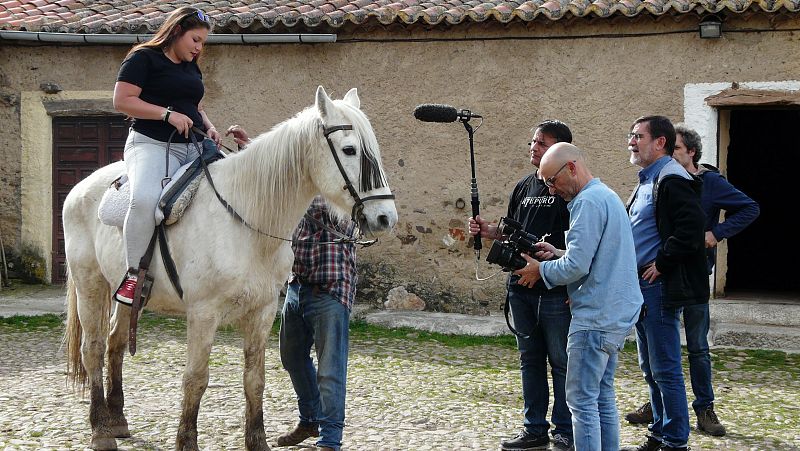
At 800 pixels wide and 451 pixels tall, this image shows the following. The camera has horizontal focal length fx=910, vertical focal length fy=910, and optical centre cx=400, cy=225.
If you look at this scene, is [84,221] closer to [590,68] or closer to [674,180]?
[674,180]

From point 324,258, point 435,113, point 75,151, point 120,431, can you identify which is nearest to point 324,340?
point 324,258

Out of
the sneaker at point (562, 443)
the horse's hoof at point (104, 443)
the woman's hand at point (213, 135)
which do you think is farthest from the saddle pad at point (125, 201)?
the sneaker at point (562, 443)

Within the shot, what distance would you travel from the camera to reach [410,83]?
34.8 ft

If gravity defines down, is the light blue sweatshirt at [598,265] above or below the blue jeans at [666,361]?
above

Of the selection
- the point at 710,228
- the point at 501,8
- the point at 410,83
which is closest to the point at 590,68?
the point at 501,8

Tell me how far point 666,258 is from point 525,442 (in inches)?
53.2

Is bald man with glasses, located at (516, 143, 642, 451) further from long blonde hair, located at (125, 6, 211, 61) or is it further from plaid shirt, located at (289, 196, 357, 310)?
long blonde hair, located at (125, 6, 211, 61)

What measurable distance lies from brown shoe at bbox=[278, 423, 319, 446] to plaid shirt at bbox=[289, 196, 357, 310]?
821 mm

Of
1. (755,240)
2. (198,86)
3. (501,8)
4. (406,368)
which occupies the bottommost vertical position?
(406,368)

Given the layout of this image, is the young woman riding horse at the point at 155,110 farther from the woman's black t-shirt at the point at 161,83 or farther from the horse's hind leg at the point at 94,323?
the horse's hind leg at the point at 94,323

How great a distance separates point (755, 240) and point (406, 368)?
945 centimetres

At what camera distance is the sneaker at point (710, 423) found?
19.0ft

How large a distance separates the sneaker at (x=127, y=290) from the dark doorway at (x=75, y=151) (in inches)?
288

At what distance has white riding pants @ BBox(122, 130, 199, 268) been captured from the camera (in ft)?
16.0
